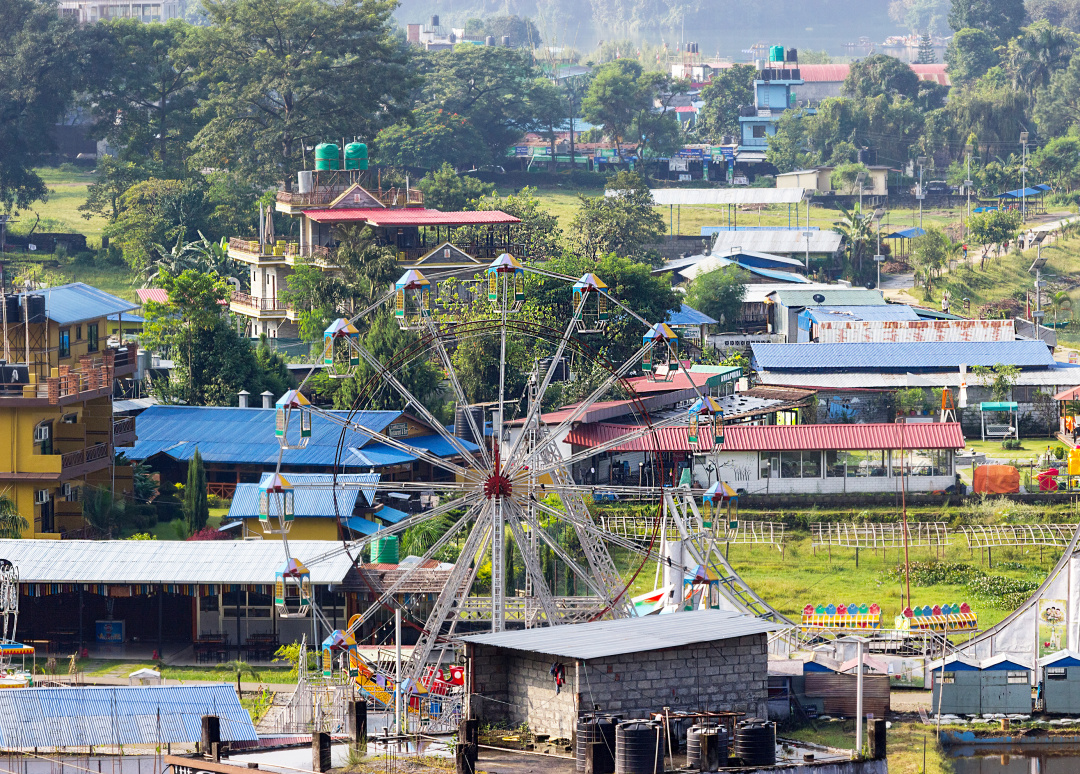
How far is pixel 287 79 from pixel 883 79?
70.2 metres

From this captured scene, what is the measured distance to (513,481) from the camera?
36938 mm

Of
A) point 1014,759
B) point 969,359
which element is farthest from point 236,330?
point 1014,759

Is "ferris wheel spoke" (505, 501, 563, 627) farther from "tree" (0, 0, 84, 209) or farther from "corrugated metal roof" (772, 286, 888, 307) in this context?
"tree" (0, 0, 84, 209)

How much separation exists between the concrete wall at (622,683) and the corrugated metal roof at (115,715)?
4278mm

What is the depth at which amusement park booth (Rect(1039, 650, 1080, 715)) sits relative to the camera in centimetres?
3953

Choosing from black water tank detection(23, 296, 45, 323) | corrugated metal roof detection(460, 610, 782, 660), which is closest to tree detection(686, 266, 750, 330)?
black water tank detection(23, 296, 45, 323)

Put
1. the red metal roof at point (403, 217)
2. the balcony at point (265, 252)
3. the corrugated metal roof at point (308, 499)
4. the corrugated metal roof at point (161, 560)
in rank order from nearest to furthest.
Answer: the corrugated metal roof at point (161, 560) < the corrugated metal roof at point (308, 499) < the red metal roof at point (403, 217) < the balcony at point (265, 252)

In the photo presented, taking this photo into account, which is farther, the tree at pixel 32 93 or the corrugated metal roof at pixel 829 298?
the tree at pixel 32 93

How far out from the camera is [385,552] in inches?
1811

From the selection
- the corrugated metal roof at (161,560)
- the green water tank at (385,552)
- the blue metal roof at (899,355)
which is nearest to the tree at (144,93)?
the blue metal roof at (899,355)

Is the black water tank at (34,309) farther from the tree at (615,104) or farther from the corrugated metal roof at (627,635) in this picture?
the tree at (615,104)

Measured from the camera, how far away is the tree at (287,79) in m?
101

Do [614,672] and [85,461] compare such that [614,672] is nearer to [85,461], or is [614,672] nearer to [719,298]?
[85,461]

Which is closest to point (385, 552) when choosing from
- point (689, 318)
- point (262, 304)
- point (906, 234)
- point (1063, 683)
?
point (1063, 683)
